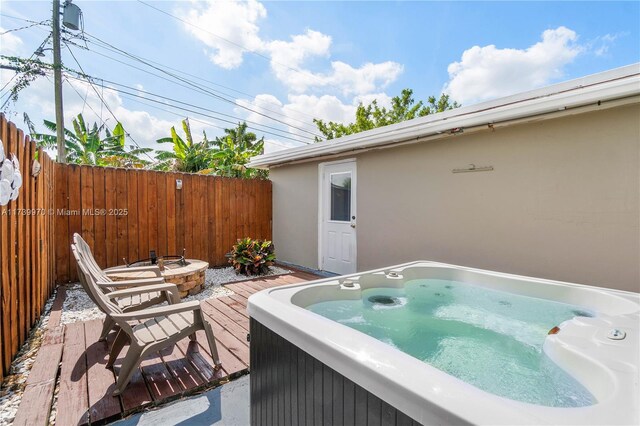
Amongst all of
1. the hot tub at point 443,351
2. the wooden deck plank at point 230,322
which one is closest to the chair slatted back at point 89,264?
the wooden deck plank at point 230,322

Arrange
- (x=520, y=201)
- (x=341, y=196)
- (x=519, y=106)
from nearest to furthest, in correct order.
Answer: (x=519, y=106) → (x=520, y=201) → (x=341, y=196)

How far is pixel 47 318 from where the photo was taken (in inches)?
133

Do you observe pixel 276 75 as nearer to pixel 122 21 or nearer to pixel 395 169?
pixel 122 21

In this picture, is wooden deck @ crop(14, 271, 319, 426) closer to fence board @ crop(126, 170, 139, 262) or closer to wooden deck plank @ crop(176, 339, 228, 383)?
wooden deck plank @ crop(176, 339, 228, 383)

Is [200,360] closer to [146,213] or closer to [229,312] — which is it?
[229,312]

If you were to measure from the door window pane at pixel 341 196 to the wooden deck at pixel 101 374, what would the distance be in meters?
3.08

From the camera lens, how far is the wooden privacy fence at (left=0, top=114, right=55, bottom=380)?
2.20m

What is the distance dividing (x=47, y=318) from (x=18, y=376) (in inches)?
58.3

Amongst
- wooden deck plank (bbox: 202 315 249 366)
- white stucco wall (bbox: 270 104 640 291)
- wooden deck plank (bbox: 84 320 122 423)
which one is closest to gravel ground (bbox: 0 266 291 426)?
wooden deck plank (bbox: 84 320 122 423)

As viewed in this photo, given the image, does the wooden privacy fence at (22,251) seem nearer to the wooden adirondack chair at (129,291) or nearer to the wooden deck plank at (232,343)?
the wooden adirondack chair at (129,291)

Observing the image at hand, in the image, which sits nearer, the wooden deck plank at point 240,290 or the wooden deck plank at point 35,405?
the wooden deck plank at point 35,405

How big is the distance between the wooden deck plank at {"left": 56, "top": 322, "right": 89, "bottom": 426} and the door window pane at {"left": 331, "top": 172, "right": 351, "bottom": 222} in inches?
166

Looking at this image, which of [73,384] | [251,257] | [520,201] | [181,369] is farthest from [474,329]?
[251,257]

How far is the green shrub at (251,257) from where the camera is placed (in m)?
5.70
